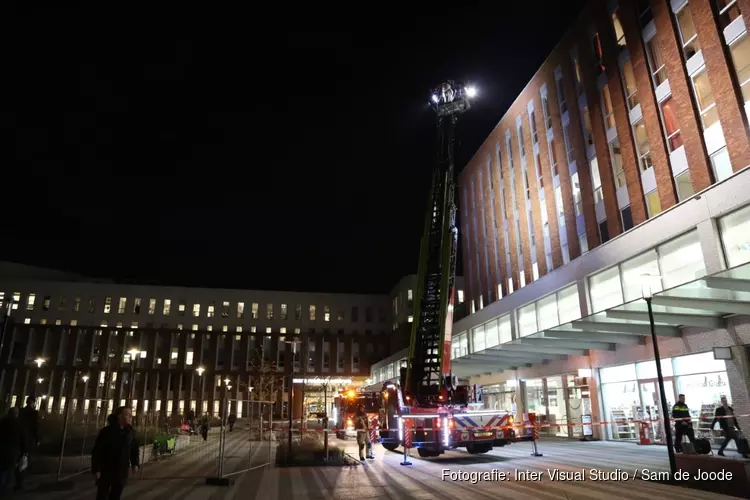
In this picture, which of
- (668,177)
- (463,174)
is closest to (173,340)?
(463,174)

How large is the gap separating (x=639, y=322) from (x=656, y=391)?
3.33 metres

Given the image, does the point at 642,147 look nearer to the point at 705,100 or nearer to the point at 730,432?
the point at 705,100

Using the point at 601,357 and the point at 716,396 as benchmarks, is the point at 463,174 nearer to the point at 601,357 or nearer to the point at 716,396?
the point at 601,357

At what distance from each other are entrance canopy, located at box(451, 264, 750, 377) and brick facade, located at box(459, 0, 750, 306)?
4.59 metres

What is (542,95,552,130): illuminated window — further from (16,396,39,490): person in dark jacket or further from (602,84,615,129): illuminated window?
(16,396,39,490): person in dark jacket

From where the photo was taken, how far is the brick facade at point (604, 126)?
18625 mm

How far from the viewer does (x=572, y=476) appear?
43.7ft

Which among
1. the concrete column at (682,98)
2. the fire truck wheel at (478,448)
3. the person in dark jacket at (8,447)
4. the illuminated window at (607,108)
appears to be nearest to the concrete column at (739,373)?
the concrete column at (682,98)

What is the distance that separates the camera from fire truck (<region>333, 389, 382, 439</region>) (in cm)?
2492

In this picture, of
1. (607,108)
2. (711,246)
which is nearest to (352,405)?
(711,246)

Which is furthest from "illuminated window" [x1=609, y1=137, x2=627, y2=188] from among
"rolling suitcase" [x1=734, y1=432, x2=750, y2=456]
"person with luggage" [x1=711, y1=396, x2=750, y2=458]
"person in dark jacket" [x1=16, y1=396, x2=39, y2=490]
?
"person in dark jacket" [x1=16, y1=396, x2=39, y2=490]

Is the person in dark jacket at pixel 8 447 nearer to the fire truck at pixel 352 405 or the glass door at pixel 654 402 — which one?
the fire truck at pixel 352 405

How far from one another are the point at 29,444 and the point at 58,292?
76.8 metres

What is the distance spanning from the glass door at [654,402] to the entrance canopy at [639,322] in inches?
72.4
